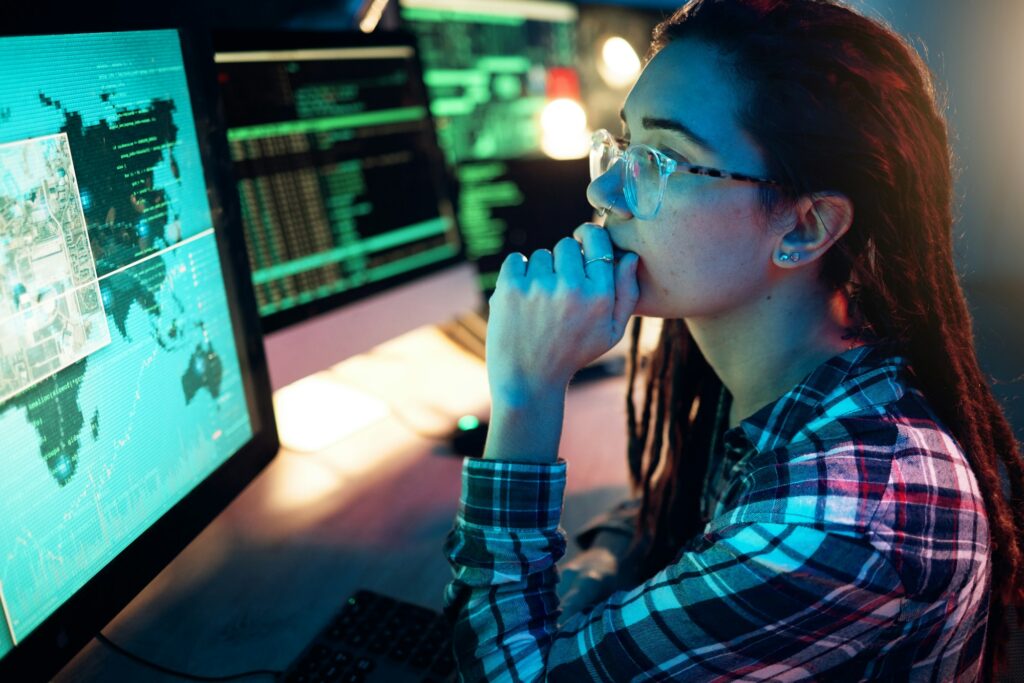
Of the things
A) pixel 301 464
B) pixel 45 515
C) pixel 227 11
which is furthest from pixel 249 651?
pixel 227 11

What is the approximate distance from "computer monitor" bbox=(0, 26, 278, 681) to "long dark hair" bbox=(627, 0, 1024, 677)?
19.8 inches

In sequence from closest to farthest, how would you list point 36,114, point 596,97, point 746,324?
point 36,114
point 746,324
point 596,97

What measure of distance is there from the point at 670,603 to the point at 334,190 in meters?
0.79

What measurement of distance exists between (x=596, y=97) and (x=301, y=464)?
1272 millimetres

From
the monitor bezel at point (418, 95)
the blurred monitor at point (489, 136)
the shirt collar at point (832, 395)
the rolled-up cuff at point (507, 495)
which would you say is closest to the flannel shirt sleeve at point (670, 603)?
the rolled-up cuff at point (507, 495)

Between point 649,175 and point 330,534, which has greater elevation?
point 649,175

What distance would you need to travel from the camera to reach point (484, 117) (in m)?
1.70

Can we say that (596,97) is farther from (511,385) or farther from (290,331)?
(511,385)

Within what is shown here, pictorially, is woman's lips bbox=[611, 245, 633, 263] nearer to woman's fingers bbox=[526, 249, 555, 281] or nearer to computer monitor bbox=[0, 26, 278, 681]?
woman's fingers bbox=[526, 249, 555, 281]

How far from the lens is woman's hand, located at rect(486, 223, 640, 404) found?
0.77m

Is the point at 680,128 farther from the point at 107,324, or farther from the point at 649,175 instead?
the point at 107,324

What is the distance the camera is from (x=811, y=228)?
78cm

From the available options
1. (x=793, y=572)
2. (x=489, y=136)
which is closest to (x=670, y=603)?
(x=793, y=572)

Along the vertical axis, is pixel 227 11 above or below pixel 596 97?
above
